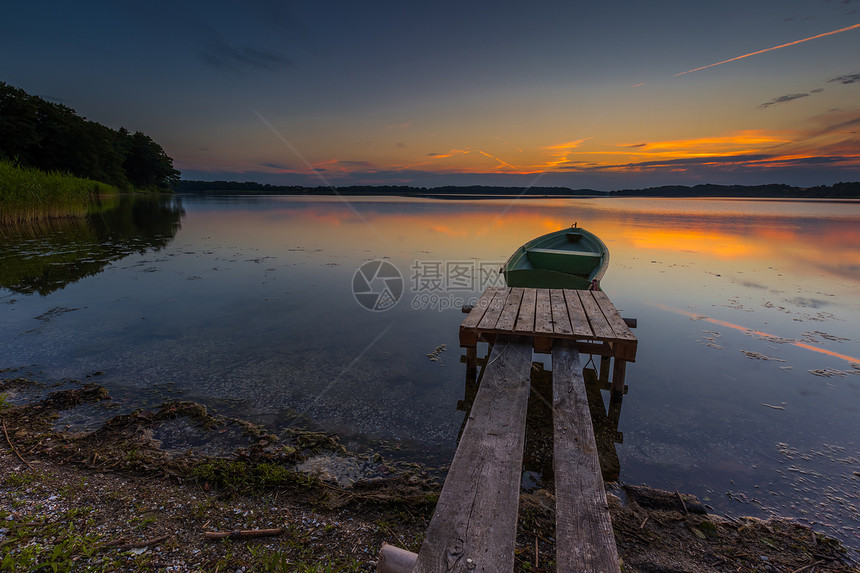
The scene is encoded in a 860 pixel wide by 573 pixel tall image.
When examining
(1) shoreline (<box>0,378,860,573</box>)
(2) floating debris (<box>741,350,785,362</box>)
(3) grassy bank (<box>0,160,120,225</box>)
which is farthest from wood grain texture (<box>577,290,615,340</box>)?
(3) grassy bank (<box>0,160,120,225</box>)

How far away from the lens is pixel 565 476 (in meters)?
2.80

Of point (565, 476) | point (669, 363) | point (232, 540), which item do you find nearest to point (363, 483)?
point (232, 540)

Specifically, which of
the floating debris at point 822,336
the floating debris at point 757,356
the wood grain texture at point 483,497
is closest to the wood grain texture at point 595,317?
the wood grain texture at point 483,497

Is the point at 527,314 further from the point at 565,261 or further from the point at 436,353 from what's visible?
the point at 565,261

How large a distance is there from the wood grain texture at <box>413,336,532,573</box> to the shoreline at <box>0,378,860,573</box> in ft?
2.02

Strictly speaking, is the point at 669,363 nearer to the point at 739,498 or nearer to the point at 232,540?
the point at 739,498

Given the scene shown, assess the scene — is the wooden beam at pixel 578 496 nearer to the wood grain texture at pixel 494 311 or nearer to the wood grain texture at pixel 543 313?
the wood grain texture at pixel 543 313

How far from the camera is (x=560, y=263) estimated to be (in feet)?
33.6


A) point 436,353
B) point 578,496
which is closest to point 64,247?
point 436,353

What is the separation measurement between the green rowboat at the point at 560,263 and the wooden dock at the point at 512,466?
2.59 meters

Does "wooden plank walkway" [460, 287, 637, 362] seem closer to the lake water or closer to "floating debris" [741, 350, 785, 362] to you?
the lake water

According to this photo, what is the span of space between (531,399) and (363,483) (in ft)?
9.19

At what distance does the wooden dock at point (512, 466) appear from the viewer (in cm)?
212

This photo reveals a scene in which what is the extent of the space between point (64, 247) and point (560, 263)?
19414mm
